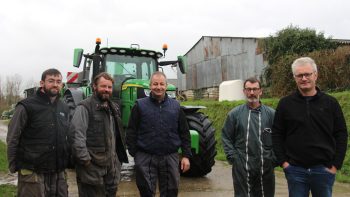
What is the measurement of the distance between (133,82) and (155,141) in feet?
12.1

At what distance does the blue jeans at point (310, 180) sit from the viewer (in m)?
→ 3.37

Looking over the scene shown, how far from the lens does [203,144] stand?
290 inches

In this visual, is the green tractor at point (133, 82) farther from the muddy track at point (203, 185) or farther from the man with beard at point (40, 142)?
the man with beard at point (40, 142)

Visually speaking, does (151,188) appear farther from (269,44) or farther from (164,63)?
(269,44)

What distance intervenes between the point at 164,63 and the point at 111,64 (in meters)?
1.15

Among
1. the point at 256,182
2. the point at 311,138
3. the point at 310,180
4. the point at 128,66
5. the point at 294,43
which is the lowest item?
the point at 256,182

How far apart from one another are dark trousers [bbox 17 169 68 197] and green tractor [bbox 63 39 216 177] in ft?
10.9

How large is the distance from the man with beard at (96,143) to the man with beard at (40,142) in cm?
17

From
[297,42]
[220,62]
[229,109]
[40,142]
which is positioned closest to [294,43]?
[297,42]

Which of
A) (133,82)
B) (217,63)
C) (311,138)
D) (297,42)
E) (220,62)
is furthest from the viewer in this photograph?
(217,63)

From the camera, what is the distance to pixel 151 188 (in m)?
4.23

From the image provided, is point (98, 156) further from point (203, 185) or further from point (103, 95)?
point (203, 185)

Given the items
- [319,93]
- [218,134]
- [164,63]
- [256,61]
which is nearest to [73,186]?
[164,63]

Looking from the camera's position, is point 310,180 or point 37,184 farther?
point 37,184
